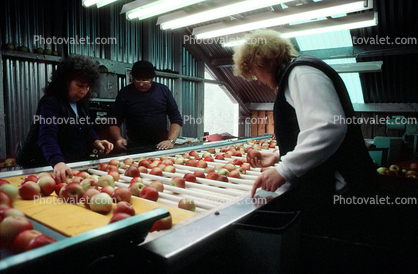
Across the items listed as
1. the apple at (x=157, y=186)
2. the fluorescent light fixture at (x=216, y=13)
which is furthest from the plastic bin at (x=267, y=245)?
the fluorescent light fixture at (x=216, y=13)

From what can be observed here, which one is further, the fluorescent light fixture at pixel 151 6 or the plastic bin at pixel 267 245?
the fluorescent light fixture at pixel 151 6

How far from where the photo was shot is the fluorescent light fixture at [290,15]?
3.38 meters

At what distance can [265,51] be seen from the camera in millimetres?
1631

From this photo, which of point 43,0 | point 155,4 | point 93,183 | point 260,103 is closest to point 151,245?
point 93,183

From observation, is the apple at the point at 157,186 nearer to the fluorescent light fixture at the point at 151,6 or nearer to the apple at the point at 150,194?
the apple at the point at 150,194

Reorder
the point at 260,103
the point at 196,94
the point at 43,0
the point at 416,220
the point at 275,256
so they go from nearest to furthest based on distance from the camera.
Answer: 1. the point at 275,256
2. the point at 416,220
3. the point at 43,0
4. the point at 196,94
5. the point at 260,103

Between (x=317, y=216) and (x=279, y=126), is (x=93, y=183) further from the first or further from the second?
(x=317, y=216)

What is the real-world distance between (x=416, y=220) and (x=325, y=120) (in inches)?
53.5

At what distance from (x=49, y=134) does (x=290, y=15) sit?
3475mm

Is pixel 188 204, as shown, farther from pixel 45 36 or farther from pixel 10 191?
pixel 45 36

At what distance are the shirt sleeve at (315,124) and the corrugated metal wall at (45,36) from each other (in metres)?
5.31

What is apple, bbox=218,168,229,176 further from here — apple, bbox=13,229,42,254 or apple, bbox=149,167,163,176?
apple, bbox=13,229,42,254

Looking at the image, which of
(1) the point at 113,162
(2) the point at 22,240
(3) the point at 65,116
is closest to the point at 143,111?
(3) the point at 65,116

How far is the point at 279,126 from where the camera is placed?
165cm
